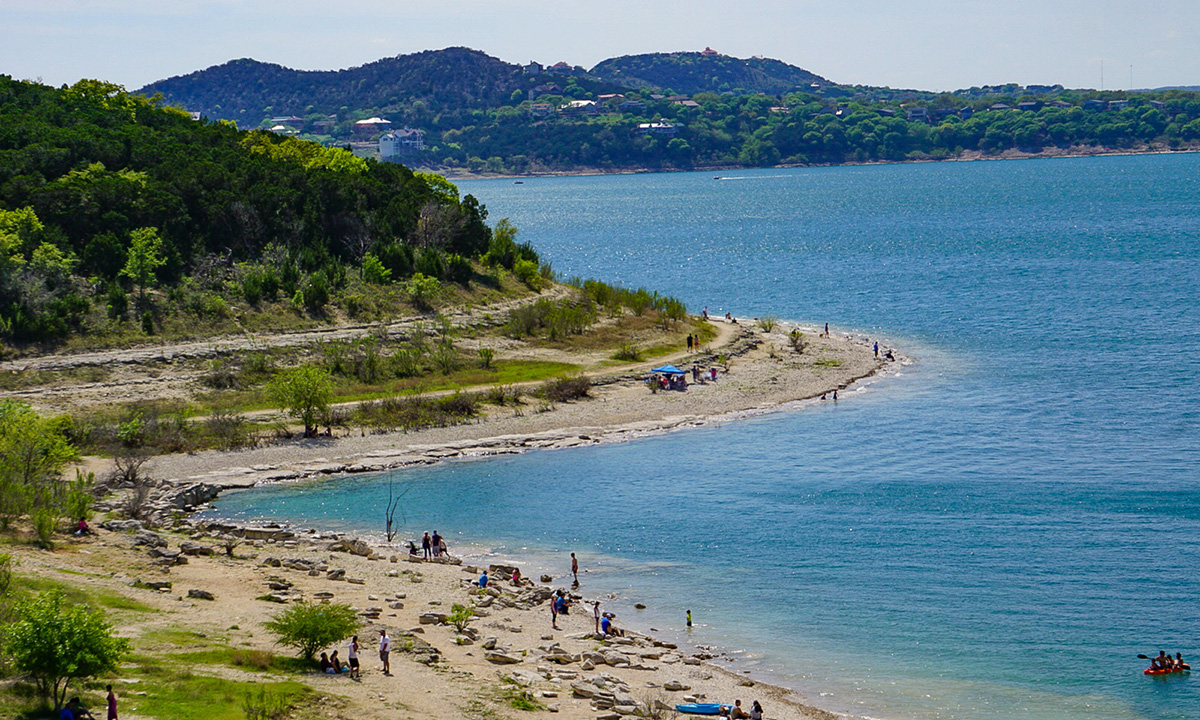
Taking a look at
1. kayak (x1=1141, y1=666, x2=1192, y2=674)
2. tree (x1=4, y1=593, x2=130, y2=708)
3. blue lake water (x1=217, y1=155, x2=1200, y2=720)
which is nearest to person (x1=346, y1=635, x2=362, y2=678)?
tree (x1=4, y1=593, x2=130, y2=708)

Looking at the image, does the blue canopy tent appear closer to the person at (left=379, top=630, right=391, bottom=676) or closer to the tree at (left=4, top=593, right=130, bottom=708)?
the person at (left=379, top=630, right=391, bottom=676)

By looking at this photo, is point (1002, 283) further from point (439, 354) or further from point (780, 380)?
point (439, 354)

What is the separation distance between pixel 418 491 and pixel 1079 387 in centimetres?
4262

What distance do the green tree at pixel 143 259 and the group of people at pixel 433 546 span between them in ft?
124

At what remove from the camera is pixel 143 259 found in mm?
72750

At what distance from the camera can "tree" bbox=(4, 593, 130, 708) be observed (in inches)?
898

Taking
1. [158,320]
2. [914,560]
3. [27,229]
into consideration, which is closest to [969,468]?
[914,560]

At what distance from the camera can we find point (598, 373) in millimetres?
72000

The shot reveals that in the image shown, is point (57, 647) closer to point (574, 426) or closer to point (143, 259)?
point (574, 426)

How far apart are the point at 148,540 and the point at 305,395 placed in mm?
19778

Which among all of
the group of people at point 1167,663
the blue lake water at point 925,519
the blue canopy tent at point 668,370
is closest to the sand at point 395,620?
the blue lake water at point 925,519

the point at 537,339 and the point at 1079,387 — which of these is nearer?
the point at 1079,387

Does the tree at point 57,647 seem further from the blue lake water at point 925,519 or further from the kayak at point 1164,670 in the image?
the kayak at point 1164,670

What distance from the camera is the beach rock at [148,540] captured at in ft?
128
